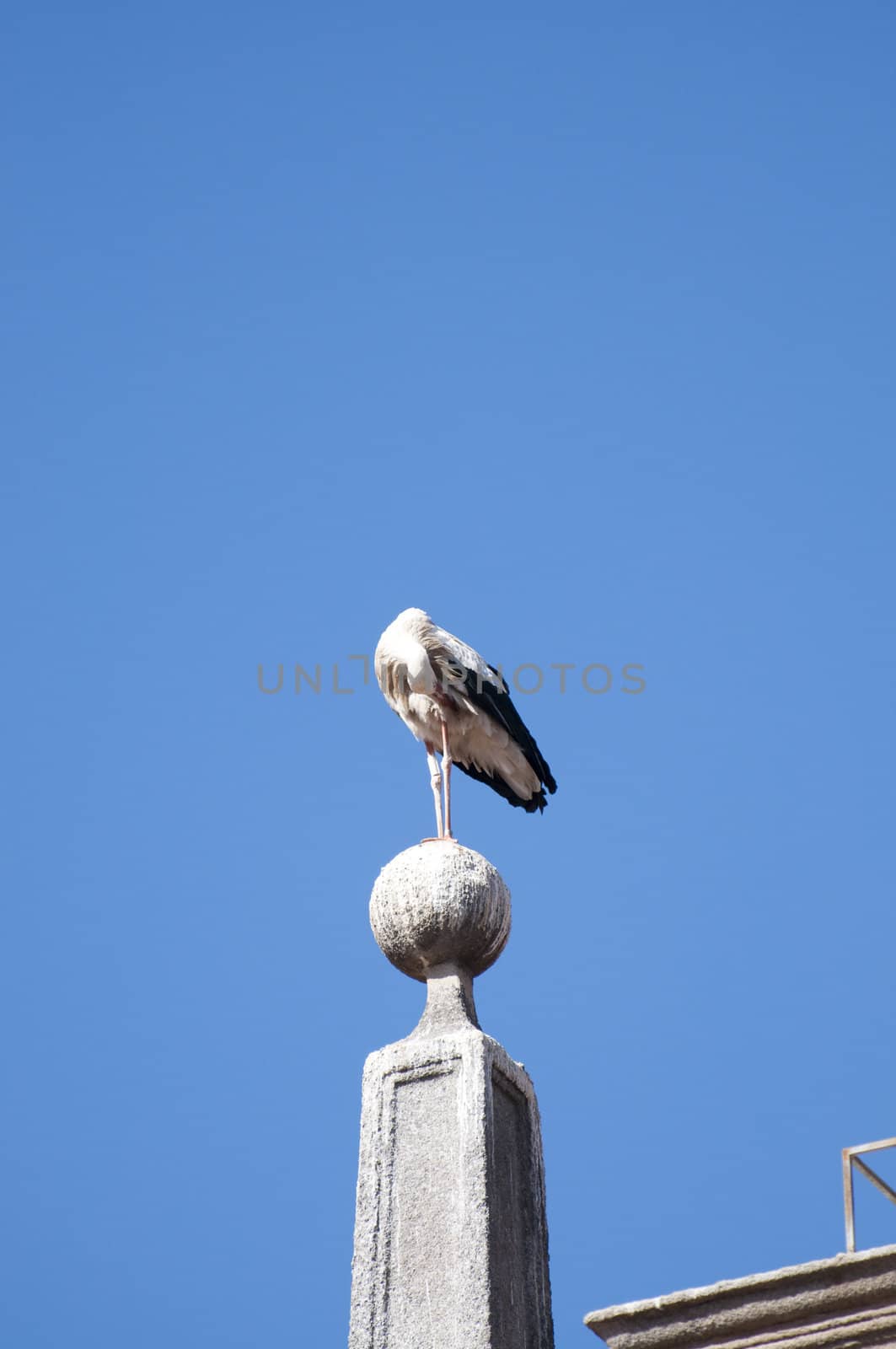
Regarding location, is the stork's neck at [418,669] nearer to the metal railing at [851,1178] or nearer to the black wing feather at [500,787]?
the black wing feather at [500,787]

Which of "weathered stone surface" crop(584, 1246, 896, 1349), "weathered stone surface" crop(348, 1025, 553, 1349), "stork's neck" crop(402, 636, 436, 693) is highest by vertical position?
"stork's neck" crop(402, 636, 436, 693)

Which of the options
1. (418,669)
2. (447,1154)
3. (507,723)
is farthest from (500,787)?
(447,1154)

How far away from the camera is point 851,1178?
22.8ft

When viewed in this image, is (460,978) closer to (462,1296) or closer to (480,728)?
(462,1296)

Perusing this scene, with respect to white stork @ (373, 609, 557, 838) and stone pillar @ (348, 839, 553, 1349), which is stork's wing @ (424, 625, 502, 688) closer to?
white stork @ (373, 609, 557, 838)

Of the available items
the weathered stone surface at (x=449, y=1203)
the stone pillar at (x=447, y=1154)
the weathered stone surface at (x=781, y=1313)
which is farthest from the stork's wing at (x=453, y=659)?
the weathered stone surface at (x=781, y=1313)

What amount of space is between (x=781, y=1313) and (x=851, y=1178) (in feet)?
1.84

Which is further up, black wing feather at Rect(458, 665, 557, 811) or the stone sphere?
black wing feather at Rect(458, 665, 557, 811)

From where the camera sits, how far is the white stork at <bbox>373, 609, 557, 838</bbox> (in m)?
9.76

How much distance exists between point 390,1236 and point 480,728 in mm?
3384

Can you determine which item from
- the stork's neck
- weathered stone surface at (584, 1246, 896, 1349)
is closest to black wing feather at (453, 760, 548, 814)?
the stork's neck

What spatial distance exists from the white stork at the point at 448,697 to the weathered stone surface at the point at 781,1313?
3343 mm

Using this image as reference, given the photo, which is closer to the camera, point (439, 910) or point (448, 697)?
point (439, 910)

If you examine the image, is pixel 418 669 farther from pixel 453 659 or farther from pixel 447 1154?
pixel 447 1154
